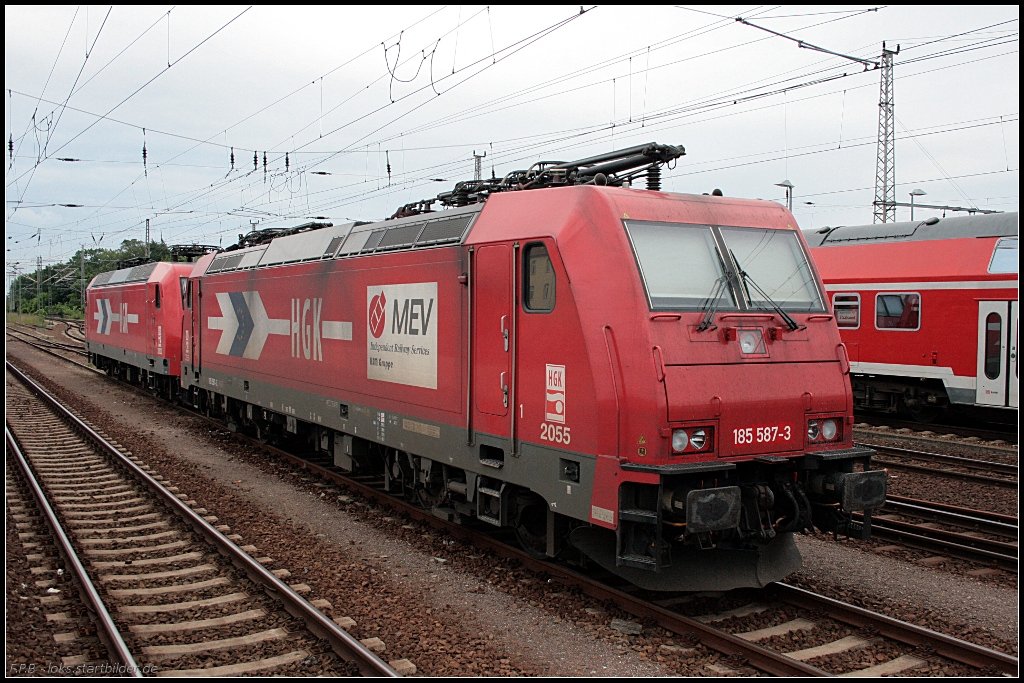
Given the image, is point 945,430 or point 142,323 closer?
point 945,430

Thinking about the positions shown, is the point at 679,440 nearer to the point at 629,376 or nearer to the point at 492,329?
the point at 629,376

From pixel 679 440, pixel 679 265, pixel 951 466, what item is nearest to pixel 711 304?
pixel 679 265

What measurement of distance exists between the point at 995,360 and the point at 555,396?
12.2m

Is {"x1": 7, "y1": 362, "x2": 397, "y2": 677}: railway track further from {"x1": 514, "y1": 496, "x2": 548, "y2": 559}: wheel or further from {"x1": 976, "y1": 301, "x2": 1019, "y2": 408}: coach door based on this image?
{"x1": 976, "y1": 301, "x2": 1019, "y2": 408}: coach door

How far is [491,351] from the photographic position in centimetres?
794

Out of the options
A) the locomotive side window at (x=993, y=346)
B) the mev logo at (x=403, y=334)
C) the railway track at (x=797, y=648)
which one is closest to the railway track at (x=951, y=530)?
the railway track at (x=797, y=648)

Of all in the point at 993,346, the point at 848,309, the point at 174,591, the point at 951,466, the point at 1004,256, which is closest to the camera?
the point at 174,591

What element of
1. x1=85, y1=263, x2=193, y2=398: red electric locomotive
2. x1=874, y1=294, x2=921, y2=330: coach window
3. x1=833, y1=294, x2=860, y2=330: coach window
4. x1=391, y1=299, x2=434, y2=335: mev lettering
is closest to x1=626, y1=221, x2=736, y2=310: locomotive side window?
x1=391, y1=299, x2=434, y2=335: mev lettering

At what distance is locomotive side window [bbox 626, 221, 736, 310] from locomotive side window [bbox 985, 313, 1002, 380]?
428 inches

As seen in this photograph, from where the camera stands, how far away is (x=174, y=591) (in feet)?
25.5

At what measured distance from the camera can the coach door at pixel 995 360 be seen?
15.5 meters

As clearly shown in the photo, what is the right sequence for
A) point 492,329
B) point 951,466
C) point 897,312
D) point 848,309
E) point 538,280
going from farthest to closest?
point 848,309
point 897,312
point 951,466
point 492,329
point 538,280

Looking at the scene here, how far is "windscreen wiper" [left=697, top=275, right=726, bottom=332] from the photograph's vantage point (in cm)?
675

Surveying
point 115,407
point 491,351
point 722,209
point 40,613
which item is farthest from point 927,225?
point 115,407
